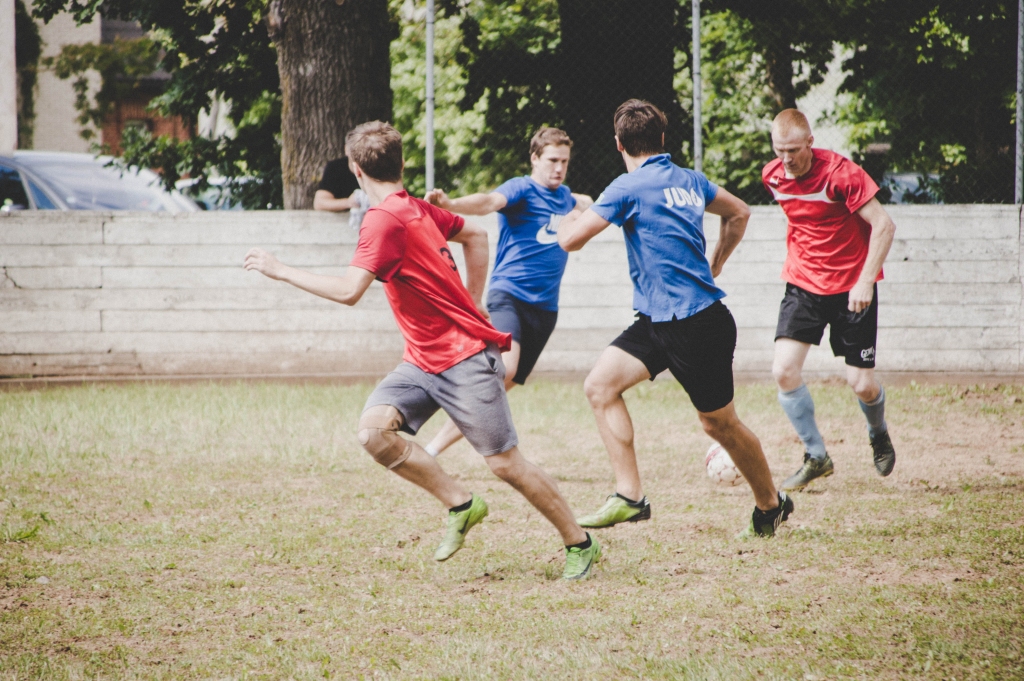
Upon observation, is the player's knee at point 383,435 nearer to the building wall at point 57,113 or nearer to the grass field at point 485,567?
the grass field at point 485,567

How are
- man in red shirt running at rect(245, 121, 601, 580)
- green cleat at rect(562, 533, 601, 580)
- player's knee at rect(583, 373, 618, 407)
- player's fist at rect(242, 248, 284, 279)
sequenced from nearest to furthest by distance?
player's fist at rect(242, 248, 284, 279), man in red shirt running at rect(245, 121, 601, 580), green cleat at rect(562, 533, 601, 580), player's knee at rect(583, 373, 618, 407)

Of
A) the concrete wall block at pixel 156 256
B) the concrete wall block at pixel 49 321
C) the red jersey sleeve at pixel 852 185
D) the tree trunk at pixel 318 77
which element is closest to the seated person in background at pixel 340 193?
the concrete wall block at pixel 156 256

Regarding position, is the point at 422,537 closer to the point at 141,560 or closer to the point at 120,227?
the point at 141,560

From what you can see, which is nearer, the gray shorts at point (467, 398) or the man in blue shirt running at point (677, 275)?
the gray shorts at point (467, 398)

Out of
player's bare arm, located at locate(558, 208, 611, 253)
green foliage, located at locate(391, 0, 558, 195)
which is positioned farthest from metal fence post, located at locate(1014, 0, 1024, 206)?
player's bare arm, located at locate(558, 208, 611, 253)

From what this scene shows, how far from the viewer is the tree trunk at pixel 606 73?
33.6ft

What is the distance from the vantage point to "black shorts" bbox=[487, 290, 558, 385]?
21.5 feet

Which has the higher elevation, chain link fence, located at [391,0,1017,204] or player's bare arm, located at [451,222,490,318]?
chain link fence, located at [391,0,1017,204]

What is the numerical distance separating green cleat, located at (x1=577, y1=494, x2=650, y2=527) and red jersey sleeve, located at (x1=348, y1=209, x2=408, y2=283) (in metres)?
1.66

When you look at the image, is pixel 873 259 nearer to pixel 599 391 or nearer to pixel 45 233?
pixel 599 391

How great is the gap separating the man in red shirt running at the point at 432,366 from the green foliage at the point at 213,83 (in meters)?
7.61

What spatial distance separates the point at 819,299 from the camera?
594 cm

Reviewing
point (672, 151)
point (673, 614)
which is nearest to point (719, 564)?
point (673, 614)

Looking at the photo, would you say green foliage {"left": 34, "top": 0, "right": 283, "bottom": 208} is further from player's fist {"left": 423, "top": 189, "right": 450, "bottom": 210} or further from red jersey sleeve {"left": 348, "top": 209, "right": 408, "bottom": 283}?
red jersey sleeve {"left": 348, "top": 209, "right": 408, "bottom": 283}
